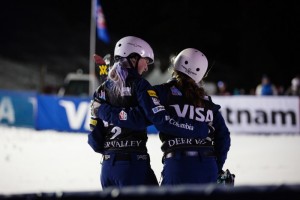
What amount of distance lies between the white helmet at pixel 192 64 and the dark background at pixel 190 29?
139 feet

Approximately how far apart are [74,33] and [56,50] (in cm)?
373

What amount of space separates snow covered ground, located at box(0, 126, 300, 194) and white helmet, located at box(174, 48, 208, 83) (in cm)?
244

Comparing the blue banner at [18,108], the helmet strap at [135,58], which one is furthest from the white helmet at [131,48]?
the blue banner at [18,108]

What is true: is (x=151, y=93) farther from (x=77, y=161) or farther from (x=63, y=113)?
(x=63, y=113)

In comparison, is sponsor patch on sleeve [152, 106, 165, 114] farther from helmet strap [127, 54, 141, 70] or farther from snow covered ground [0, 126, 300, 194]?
snow covered ground [0, 126, 300, 194]

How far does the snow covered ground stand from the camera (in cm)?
857

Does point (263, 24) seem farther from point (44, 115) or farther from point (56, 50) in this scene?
point (44, 115)

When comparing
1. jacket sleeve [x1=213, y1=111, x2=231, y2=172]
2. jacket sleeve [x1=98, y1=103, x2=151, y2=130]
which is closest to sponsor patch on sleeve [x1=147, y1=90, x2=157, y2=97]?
jacket sleeve [x1=98, y1=103, x2=151, y2=130]

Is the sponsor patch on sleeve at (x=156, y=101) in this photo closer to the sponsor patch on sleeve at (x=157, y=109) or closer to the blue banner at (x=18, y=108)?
the sponsor patch on sleeve at (x=157, y=109)

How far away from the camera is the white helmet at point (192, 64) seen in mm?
4520

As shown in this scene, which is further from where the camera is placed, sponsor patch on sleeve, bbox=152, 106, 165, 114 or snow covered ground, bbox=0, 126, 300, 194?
snow covered ground, bbox=0, 126, 300, 194

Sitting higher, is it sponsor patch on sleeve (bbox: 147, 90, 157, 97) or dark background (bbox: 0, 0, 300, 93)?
dark background (bbox: 0, 0, 300, 93)

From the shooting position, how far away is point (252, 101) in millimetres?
17312

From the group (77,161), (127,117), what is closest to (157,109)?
(127,117)
